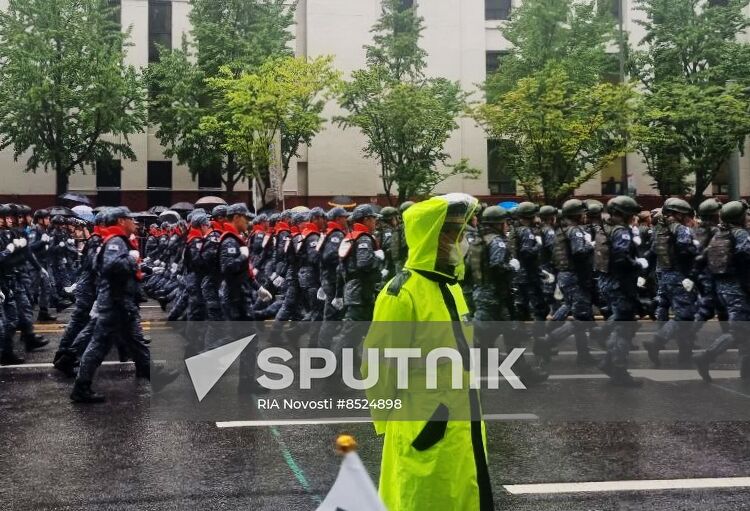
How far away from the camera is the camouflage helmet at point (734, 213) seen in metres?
9.37

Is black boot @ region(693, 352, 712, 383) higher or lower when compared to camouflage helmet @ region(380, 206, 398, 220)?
lower

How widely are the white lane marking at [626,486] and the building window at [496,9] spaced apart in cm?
3606

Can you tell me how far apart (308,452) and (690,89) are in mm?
27716

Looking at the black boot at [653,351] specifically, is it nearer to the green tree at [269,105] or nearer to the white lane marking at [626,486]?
the white lane marking at [626,486]

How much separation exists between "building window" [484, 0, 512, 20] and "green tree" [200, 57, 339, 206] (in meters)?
12.1

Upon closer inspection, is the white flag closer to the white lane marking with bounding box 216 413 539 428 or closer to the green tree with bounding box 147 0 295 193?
the white lane marking with bounding box 216 413 539 428

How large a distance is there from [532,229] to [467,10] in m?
29.4

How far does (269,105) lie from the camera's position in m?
29.5

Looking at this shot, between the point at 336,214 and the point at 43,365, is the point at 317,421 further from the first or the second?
the point at 43,365

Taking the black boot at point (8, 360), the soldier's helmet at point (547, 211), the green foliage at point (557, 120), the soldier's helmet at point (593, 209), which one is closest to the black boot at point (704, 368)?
the soldier's helmet at point (593, 209)

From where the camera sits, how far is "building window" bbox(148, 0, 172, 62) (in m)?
38.8

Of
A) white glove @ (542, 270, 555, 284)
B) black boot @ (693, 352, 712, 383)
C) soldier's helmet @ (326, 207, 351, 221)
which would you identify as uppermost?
soldier's helmet @ (326, 207, 351, 221)

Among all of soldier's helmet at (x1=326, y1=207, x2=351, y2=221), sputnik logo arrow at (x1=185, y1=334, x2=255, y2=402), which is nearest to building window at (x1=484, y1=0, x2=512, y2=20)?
soldier's helmet at (x1=326, y1=207, x2=351, y2=221)

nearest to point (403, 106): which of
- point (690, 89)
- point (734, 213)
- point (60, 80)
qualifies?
point (690, 89)
